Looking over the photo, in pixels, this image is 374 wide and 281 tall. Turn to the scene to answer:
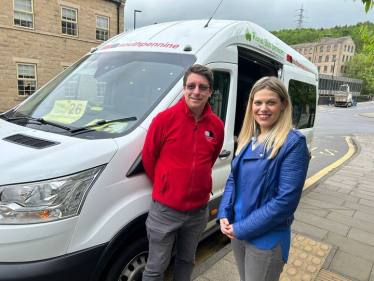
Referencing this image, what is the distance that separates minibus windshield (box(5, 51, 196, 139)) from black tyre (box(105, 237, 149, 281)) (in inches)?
32.7

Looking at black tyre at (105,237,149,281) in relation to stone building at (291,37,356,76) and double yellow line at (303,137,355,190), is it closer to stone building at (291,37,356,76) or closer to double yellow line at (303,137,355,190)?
double yellow line at (303,137,355,190)

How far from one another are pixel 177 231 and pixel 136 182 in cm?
48

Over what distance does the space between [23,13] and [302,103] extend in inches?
679

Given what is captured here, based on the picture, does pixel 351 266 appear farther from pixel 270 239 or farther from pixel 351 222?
pixel 270 239

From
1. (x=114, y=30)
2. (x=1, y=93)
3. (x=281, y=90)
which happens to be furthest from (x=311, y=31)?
(x=281, y=90)

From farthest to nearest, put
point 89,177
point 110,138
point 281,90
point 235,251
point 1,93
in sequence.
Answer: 1. point 1,93
2. point 110,138
3. point 235,251
4. point 89,177
5. point 281,90

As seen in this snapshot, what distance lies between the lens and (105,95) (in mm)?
2531

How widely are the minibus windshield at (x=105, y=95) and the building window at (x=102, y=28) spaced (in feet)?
61.2

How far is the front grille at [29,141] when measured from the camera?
1.87 meters

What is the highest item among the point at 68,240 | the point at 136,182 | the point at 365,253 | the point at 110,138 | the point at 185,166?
the point at 110,138

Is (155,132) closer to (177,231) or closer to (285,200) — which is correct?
(177,231)

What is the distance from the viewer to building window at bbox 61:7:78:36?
58.9 ft

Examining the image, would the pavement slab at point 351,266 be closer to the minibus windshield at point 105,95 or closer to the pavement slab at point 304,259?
the pavement slab at point 304,259

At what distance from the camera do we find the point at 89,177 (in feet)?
5.73
